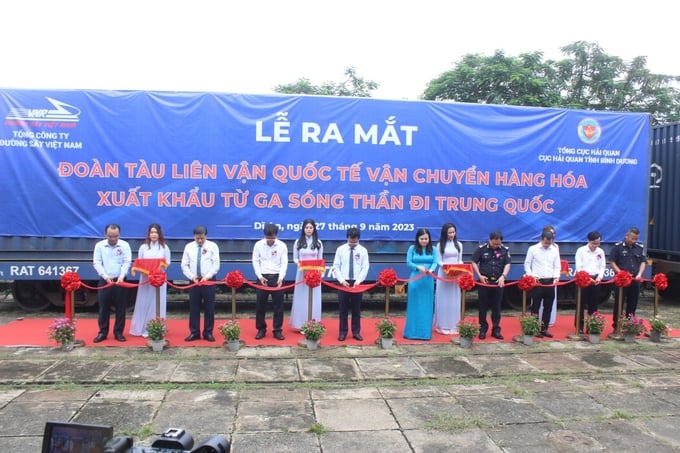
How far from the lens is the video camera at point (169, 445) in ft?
4.36

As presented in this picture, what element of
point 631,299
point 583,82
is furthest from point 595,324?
point 583,82

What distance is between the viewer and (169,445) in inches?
55.1

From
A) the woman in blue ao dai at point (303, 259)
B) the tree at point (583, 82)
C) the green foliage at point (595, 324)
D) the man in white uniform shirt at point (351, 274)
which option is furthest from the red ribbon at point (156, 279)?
the tree at point (583, 82)

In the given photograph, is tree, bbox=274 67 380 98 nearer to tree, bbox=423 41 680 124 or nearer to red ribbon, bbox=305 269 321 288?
tree, bbox=423 41 680 124

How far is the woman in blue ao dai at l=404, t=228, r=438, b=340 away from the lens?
6281mm

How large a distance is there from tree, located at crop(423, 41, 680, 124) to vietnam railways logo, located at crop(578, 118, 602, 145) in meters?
6.69

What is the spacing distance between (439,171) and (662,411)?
4328 mm

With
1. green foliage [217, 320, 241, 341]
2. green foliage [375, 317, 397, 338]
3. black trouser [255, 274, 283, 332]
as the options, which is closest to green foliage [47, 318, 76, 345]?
green foliage [217, 320, 241, 341]

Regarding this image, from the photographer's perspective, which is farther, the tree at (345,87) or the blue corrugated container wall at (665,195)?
the tree at (345,87)

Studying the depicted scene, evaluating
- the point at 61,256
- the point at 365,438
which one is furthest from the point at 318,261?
the point at 61,256

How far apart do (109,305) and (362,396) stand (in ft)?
11.0

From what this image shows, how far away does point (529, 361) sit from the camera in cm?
552

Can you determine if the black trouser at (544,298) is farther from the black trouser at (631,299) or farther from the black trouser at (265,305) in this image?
the black trouser at (265,305)

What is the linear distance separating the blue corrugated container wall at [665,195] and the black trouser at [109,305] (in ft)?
29.6
